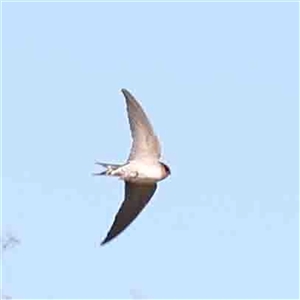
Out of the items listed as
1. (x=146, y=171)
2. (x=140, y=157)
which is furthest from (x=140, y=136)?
(x=146, y=171)

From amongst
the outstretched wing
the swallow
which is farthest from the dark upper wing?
the outstretched wing

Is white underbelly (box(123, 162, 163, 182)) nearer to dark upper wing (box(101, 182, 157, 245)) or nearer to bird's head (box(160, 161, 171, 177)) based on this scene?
bird's head (box(160, 161, 171, 177))

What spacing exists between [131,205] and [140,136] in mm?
958

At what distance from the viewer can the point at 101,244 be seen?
13859 mm

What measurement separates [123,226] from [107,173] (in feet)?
3.99

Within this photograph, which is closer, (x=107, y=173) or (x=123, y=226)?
(x=107, y=173)

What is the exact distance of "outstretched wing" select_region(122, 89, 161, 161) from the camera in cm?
1316

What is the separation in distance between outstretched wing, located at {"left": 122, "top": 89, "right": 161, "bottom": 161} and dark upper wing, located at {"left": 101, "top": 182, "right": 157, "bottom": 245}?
710 mm

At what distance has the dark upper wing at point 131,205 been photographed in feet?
46.0

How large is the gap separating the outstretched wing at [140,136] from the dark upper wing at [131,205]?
710 millimetres

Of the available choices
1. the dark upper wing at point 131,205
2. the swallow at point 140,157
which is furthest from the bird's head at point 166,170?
the dark upper wing at point 131,205

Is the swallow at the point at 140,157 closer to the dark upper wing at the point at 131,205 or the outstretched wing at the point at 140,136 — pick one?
the outstretched wing at the point at 140,136

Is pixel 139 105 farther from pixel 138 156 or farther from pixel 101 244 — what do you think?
pixel 101 244

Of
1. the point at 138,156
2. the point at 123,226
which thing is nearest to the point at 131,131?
the point at 138,156
